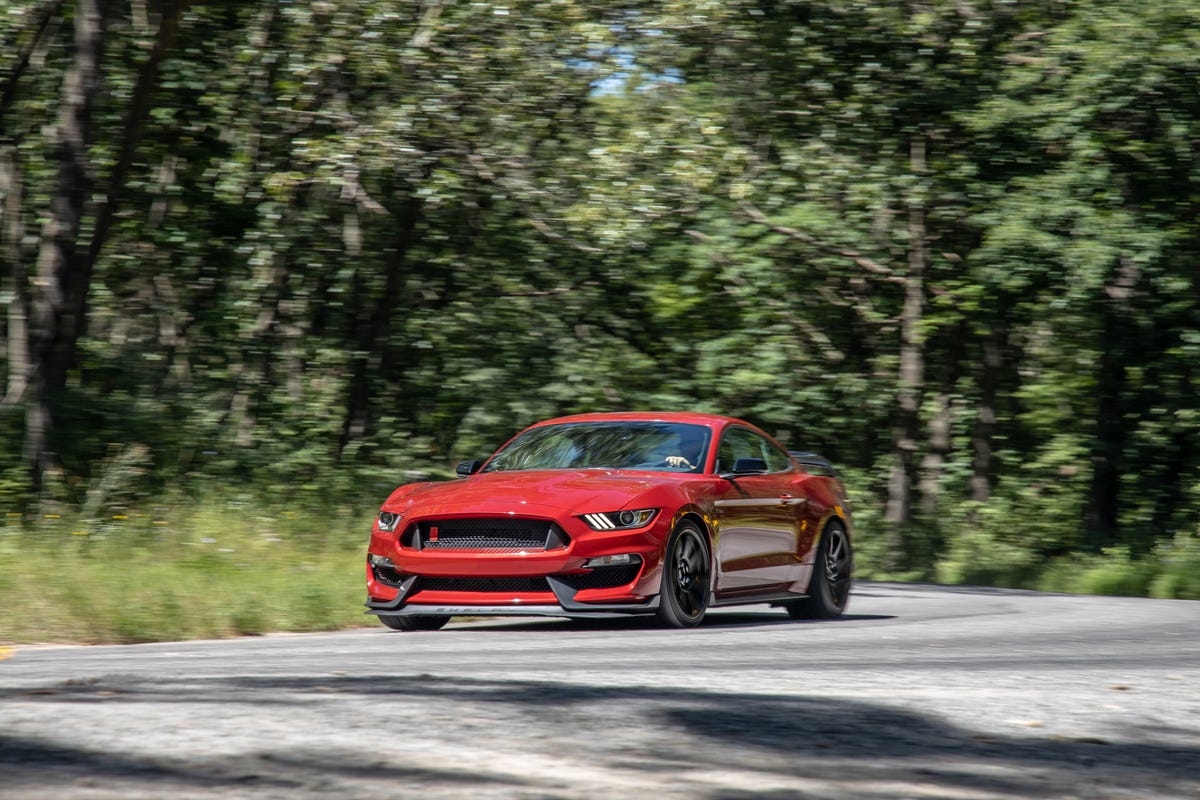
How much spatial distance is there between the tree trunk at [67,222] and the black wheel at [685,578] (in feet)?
25.7

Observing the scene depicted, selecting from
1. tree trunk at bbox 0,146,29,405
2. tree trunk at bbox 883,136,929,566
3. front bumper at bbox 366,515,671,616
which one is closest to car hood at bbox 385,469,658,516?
front bumper at bbox 366,515,671,616

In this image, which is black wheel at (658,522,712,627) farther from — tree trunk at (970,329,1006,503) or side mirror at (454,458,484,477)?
tree trunk at (970,329,1006,503)

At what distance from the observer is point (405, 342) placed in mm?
23062

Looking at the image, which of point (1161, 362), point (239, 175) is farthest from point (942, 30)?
point (239, 175)

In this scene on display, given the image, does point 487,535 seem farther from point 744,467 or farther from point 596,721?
point 596,721

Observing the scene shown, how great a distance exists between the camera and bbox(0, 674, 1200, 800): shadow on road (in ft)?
15.7

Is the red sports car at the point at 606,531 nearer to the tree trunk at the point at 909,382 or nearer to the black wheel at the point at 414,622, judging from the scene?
the black wheel at the point at 414,622

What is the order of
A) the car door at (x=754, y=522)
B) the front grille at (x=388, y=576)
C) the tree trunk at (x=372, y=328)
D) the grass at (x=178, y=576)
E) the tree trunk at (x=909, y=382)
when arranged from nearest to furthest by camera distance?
the grass at (x=178, y=576) < the front grille at (x=388, y=576) < the car door at (x=754, y=522) < the tree trunk at (x=372, y=328) < the tree trunk at (x=909, y=382)

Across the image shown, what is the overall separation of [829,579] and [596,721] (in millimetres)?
7181

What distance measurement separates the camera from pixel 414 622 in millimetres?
11438

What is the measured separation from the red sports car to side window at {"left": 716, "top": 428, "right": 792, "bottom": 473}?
2 cm

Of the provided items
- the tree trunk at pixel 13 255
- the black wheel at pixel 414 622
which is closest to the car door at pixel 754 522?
the black wheel at pixel 414 622

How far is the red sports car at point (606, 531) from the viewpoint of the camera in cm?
1058

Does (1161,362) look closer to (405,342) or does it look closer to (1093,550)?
(1093,550)
